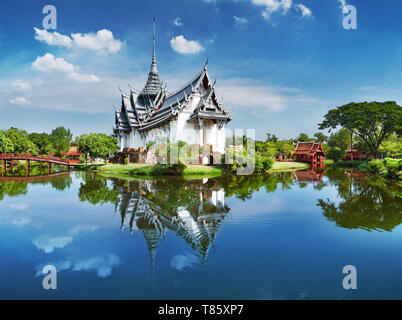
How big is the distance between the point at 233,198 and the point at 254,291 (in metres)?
6.01

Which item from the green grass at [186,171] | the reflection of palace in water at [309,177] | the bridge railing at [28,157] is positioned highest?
the bridge railing at [28,157]

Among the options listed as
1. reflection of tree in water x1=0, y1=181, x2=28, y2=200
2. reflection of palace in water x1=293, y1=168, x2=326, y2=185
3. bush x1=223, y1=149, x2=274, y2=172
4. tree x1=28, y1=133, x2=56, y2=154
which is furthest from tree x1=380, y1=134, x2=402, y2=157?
tree x1=28, y1=133, x2=56, y2=154

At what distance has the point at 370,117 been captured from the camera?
28.8 metres

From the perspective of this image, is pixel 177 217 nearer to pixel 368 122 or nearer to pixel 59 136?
pixel 368 122

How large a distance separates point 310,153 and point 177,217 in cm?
3256

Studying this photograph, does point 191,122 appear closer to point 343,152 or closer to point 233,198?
point 233,198

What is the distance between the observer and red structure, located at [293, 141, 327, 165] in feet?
111

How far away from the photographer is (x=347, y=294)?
2.87m

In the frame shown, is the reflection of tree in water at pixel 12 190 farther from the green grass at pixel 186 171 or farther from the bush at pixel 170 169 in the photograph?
the bush at pixel 170 169

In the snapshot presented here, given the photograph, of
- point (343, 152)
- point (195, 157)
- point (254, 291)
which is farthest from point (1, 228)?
point (343, 152)

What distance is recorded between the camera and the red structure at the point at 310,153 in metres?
34.0

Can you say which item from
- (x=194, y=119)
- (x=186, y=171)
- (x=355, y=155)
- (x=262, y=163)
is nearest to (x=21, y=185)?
(x=186, y=171)

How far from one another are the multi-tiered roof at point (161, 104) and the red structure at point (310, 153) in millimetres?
17093

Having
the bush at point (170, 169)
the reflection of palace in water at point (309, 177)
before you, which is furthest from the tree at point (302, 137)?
the bush at point (170, 169)
